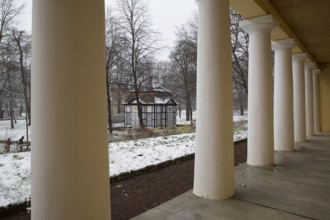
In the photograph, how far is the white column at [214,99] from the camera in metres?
4.55

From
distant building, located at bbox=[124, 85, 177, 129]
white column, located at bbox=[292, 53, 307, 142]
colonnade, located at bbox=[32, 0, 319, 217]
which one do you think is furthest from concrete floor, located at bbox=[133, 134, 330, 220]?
distant building, located at bbox=[124, 85, 177, 129]

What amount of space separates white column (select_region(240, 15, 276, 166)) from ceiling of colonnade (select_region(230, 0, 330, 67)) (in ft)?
1.65

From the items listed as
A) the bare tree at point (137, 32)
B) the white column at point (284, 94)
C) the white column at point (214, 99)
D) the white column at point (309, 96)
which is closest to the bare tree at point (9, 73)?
the bare tree at point (137, 32)

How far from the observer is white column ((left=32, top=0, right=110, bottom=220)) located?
2.36 meters

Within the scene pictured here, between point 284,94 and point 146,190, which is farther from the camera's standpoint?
point 284,94

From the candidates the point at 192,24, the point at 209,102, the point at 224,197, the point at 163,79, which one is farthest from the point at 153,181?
the point at 163,79

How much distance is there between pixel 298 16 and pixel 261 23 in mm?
1931

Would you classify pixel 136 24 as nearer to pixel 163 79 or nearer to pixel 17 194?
pixel 163 79

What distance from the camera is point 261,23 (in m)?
6.79

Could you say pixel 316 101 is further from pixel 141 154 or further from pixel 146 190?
pixel 146 190

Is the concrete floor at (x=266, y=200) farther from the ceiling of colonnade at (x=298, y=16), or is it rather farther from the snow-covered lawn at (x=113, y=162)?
the ceiling of colonnade at (x=298, y=16)

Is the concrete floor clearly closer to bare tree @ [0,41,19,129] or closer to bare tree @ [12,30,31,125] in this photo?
bare tree @ [12,30,31,125]

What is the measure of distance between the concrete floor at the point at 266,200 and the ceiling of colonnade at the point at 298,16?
4.05 m

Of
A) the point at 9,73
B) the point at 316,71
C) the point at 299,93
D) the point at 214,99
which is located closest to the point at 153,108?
the point at 9,73
